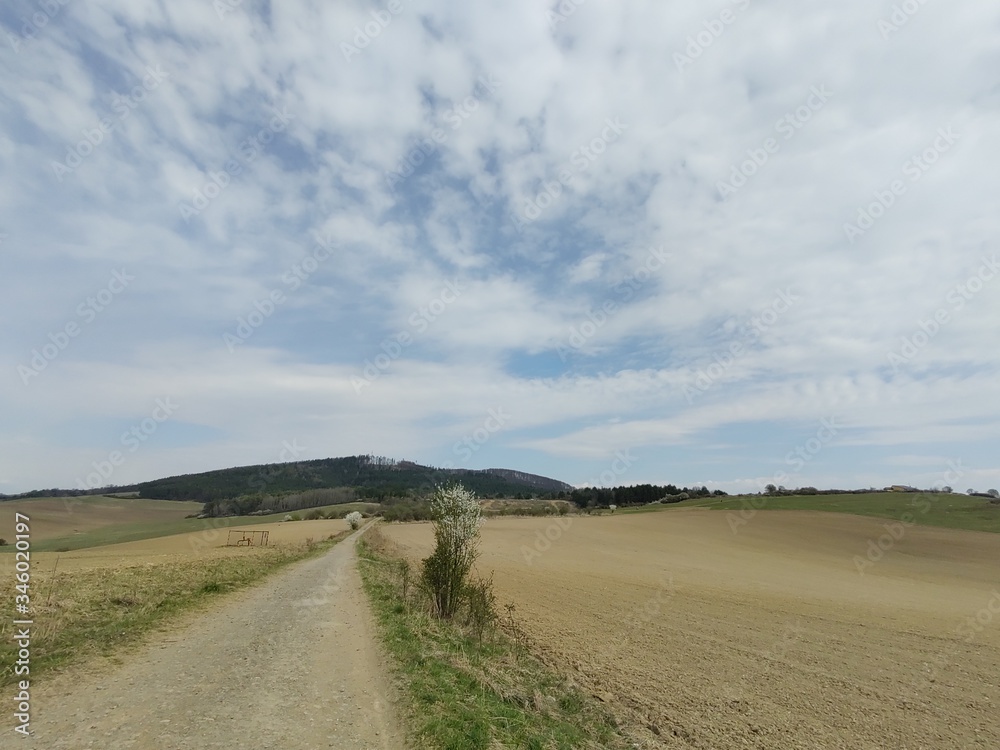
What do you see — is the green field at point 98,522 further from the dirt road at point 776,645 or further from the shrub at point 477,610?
the shrub at point 477,610

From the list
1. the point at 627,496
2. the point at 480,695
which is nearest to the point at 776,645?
the point at 480,695

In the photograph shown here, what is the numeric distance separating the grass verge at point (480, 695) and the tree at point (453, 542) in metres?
1.68

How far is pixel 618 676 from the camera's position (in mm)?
16656

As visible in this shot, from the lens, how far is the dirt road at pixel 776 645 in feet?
47.1

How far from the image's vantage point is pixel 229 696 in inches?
361

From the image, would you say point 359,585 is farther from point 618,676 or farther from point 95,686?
point 95,686

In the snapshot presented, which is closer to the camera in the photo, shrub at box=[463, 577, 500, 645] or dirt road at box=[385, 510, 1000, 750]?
dirt road at box=[385, 510, 1000, 750]

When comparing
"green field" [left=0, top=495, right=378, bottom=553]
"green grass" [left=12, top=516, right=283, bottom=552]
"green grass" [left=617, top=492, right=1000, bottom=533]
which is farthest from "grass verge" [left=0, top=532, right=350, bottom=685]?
"green grass" [left=617, top=492, right=1000, bottom=533]

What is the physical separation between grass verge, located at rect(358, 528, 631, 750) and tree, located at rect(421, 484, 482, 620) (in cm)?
168

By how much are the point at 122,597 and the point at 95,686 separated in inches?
352

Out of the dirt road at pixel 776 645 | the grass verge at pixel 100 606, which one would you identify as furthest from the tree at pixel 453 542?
the grass verge at pixel 100 606

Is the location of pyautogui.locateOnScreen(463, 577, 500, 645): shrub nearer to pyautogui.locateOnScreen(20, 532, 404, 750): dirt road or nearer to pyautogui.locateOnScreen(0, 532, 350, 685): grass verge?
pyautogui.locateOnScreen(20, 532, 404, 750): dirt road

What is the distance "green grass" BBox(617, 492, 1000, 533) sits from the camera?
76312 mm

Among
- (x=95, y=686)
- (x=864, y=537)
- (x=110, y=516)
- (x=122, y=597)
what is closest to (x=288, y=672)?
(x=95, y=686)
